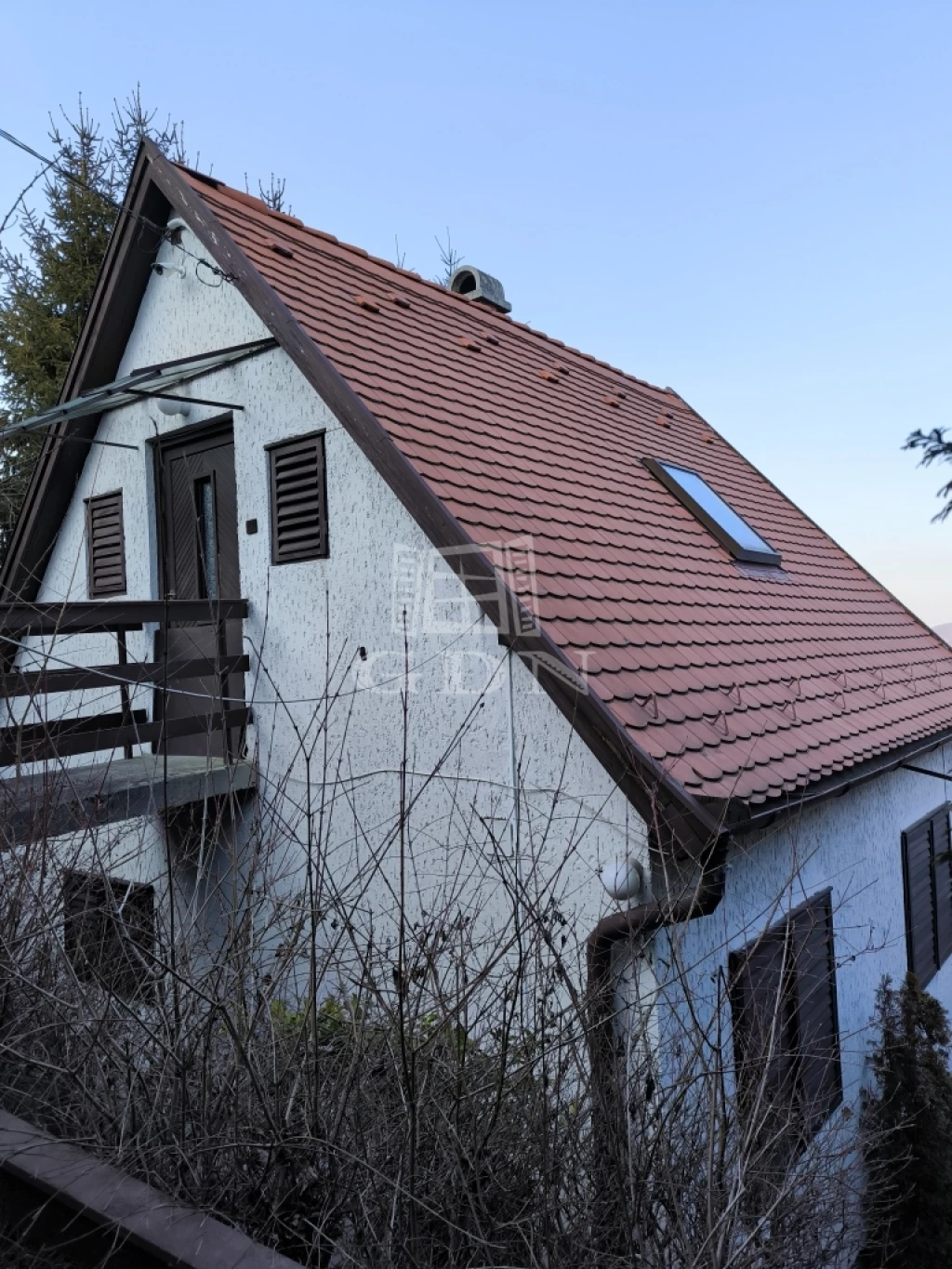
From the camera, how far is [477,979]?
2.59m

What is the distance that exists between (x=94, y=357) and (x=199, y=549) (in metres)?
1.98

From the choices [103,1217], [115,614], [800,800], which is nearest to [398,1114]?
[103,1217]

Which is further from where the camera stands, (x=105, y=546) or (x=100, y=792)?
(x=105, y=546)

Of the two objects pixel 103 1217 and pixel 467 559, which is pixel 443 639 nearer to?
pixel 467 559

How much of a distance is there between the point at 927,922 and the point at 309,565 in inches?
246

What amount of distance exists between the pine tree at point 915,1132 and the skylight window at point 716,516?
11.5 ft

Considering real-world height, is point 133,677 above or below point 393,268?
below

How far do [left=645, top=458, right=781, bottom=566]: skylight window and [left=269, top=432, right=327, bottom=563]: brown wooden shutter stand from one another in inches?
140

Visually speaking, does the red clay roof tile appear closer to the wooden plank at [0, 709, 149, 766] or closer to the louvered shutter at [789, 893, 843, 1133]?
the louvered shutter at [789, 893, 843, 1133]

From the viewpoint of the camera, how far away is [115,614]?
5.58 metres

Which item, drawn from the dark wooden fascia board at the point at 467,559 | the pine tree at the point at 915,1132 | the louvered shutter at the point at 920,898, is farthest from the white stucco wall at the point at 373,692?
the louvered shutter at the point at 920,898

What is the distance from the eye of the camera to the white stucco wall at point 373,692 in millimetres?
4520

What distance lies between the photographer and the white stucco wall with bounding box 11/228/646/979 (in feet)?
14.8

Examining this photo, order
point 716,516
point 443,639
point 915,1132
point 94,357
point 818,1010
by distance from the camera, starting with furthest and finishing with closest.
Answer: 1. point 716,516
2. point 94,357
3. point 915,1132
4. point 818,1010
5. point 443,639
